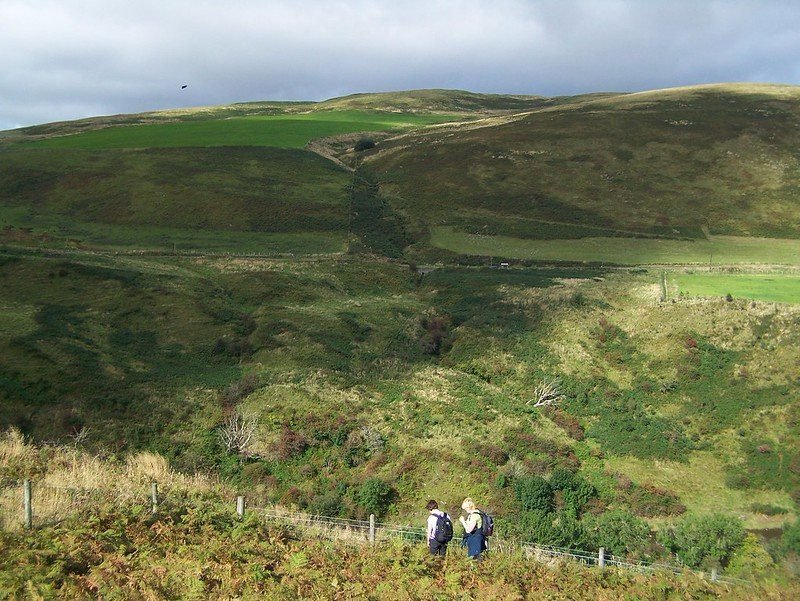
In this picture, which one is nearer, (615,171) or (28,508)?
(28,508)

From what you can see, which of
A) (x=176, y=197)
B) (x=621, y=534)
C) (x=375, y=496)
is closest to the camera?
(x=621, y=534)

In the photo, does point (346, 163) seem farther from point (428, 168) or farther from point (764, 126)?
point (764, 126)

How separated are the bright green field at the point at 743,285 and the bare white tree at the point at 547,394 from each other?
19.3 metres

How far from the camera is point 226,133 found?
130 m

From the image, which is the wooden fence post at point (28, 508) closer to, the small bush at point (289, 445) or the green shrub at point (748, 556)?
the small bush at point (289, 445)

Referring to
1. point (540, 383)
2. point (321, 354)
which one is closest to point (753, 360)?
point (540, 383)

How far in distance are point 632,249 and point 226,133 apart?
8712cm

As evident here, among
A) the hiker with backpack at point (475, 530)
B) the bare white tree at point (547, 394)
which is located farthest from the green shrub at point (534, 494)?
the hiker with backpack at point (475, 530)

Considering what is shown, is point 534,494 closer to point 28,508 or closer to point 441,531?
point 441,531

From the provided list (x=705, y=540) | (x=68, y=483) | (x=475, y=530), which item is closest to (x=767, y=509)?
(x=705, y=540)

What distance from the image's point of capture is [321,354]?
1720 inches

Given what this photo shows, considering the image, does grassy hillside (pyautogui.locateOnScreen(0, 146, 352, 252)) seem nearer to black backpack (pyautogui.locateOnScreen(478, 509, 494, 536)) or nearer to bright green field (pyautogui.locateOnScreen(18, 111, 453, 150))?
bright green field (pyautogui.locateOnScreen(18, 111, 453, 150))

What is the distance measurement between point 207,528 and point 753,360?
3941cm

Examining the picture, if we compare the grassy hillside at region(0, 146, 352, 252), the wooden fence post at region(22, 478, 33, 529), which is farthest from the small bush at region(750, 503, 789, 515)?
the grassy hillside at region(0, 146, 352, 252)
